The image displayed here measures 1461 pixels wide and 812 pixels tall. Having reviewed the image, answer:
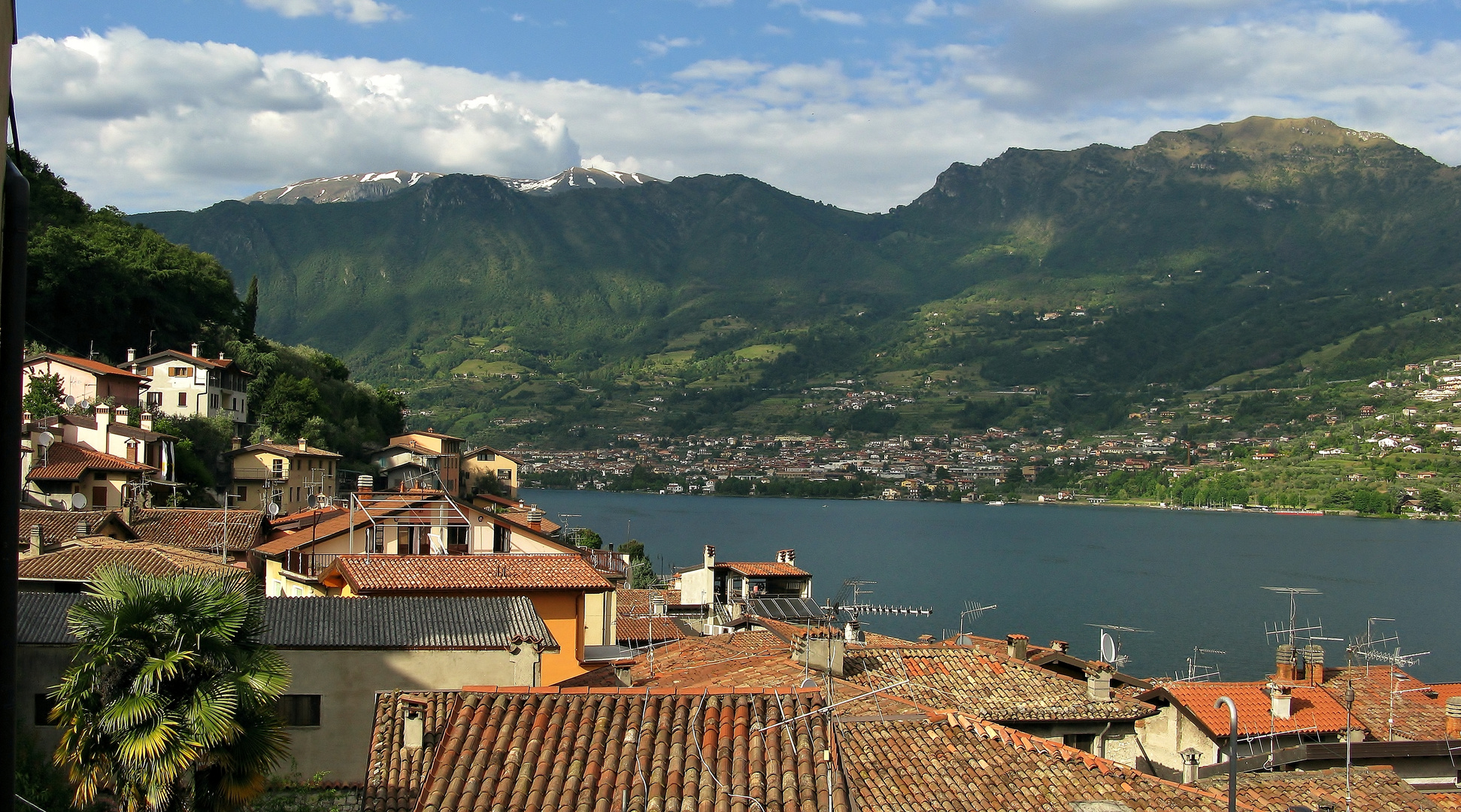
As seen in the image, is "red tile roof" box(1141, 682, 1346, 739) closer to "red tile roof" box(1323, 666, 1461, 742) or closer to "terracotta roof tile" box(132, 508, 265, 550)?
"red tile roof" box(1323, 666, 1461, 742)

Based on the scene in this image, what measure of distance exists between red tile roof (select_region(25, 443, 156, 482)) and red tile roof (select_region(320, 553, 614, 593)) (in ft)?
77.0

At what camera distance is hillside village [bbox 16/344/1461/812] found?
358 inches

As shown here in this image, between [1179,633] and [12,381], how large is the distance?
258 feet

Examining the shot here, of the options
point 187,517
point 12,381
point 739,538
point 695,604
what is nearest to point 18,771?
point 12,381

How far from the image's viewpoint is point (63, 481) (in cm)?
4034

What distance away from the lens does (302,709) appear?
48.6 ft

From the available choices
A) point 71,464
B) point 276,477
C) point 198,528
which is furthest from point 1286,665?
point 276,477

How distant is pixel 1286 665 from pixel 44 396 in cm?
4169

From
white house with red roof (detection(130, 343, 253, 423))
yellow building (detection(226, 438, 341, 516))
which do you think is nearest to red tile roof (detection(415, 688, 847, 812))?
yellow building (detection(226, 438, 341, 516))

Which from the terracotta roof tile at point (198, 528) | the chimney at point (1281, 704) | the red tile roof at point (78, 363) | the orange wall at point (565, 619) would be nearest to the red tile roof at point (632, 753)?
the orange wall at point (565, 619)

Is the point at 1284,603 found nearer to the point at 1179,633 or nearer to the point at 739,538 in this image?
the point at 1179,633

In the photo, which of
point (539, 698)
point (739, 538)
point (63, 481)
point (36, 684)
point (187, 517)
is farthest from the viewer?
point (739, 538)

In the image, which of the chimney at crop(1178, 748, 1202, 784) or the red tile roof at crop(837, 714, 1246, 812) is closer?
the red tile roof at crop(837, 714, 1246, 812)

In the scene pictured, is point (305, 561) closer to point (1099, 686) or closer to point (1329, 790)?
point (1099, 686)
